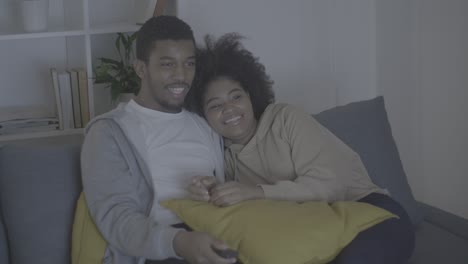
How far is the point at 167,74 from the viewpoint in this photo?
194 cm

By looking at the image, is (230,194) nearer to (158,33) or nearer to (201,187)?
(201,187)

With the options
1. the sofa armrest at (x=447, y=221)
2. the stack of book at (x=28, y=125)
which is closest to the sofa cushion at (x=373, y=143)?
the sofa armrest at (x=447, y=221)

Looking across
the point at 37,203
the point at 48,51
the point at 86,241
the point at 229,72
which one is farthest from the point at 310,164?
the point at 48,51

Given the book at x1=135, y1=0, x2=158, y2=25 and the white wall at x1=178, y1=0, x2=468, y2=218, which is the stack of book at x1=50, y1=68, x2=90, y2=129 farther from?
the white wall at x1=178, y1=0, x2=468, y2=218

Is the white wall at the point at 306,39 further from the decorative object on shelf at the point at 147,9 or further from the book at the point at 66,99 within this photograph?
the book at the point at 66,99

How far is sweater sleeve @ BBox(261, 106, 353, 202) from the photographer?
1.85 meters

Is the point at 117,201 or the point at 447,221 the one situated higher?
the point at 117,201

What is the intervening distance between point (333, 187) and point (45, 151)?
0.80 meters

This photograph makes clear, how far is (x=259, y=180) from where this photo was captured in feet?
6.59

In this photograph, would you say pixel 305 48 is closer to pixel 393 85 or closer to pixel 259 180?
pixel 393 85

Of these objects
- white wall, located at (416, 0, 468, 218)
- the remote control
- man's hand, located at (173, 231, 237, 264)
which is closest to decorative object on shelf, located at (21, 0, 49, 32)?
man's hand, located at (173, 231, 237, 264)

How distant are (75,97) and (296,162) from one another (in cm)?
108

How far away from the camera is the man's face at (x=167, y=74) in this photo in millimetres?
1938

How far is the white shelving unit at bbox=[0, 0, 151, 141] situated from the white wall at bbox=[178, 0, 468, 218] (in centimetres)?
51
